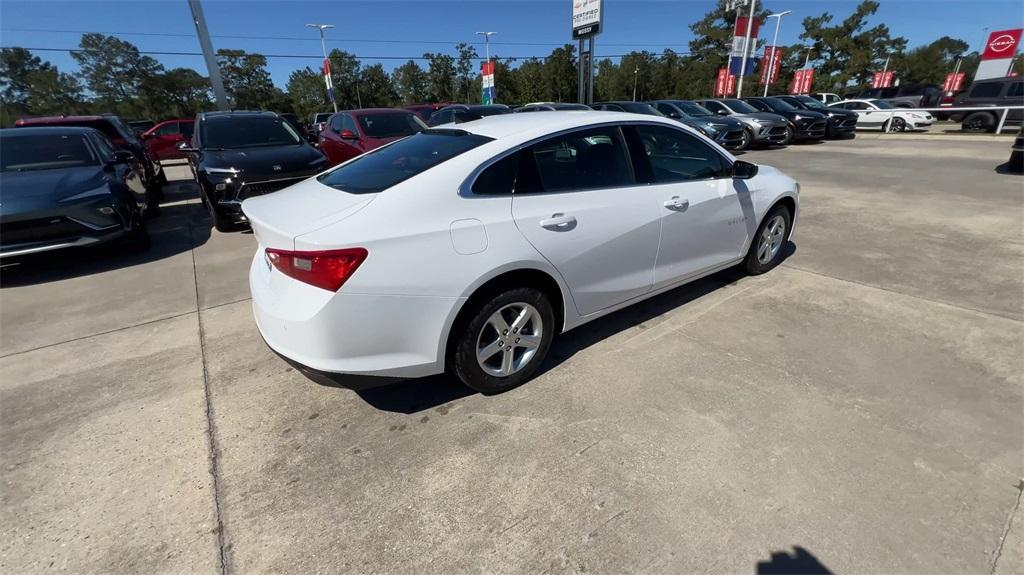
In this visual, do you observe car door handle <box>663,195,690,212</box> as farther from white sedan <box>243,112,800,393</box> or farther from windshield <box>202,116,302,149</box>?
windshield <box>202,116,302,149</box>

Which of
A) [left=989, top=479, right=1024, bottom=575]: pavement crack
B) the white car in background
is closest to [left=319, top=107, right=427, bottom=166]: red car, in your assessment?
[left=989, top=479, right=1024, bottom=575]: pavement crack

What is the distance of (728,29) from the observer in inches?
2370

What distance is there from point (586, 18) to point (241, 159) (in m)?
20.8

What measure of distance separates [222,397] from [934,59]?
96668 mm

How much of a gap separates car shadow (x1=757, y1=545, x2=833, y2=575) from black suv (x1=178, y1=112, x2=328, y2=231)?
5.98 metres

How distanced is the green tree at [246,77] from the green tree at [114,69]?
10798 mm

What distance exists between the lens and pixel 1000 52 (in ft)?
65.3

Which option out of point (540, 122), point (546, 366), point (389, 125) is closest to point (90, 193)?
point (389, 125)

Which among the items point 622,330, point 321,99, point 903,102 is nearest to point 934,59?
point 903,102

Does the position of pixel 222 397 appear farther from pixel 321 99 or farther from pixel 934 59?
pixel 934 59

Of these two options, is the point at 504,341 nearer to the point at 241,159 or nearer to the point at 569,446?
the point at 569,446

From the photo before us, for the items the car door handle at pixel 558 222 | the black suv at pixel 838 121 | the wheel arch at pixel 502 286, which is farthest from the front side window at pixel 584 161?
the black suv at pixel 838 121

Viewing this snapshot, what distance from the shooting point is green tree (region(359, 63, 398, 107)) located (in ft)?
216

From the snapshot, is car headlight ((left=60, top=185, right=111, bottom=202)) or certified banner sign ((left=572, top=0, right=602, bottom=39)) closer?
car headlight ((left=60, top=185, right=111, bottom=202))
